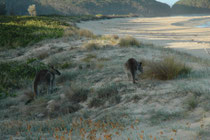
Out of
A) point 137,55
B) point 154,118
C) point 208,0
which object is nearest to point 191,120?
point 154,118

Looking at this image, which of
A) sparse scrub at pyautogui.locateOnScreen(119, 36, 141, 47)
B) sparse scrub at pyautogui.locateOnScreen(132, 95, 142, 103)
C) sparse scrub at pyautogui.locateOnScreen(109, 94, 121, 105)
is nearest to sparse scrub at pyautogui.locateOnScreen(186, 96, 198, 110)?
sparse scrub at pyautogui.locateOnScreen(132, 95, 142, 103)

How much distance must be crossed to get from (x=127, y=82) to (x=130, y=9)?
119103 mm

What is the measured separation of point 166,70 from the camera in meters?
6.08

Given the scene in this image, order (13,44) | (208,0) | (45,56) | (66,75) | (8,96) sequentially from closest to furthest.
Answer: (8,96), (66,75), (45,56), (13,44), (208,0)

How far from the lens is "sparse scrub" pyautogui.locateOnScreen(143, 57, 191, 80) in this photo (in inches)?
239

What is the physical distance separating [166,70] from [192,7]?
11569cm

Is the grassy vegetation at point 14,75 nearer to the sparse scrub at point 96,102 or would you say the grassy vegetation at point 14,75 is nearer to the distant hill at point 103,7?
the sparse scrub at point 96,102

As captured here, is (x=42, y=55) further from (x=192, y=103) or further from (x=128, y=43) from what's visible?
(x=192, y=103)

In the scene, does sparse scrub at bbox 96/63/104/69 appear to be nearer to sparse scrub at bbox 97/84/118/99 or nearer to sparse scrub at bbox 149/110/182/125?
sparse scrub at bbox 97/84/118/99

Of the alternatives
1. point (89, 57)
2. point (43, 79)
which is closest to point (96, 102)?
point (43, 79)

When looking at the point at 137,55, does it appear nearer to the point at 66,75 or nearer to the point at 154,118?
the point at 66,75

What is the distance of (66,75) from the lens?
8.21 metres

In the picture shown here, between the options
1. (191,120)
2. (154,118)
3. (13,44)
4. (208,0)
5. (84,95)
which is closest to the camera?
(191,120)

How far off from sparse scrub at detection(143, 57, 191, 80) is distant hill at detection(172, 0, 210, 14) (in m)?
109
